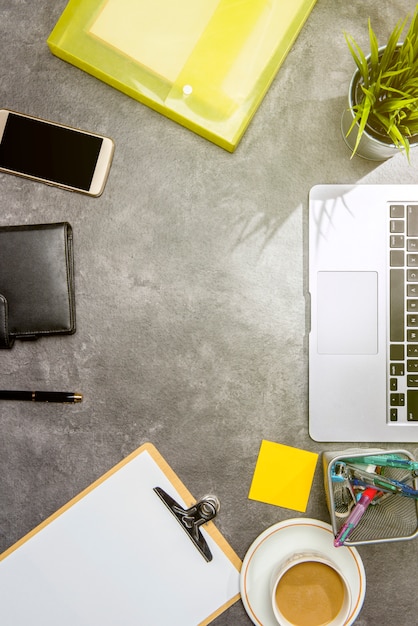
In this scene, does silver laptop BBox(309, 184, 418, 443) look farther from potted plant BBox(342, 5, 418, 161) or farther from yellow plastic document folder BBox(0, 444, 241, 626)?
yellow plastic document folder BBox(0, 444, 241, 626)

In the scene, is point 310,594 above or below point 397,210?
below

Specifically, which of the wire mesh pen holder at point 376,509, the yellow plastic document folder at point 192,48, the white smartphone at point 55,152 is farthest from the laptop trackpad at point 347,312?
the white smartphone at point 55,152

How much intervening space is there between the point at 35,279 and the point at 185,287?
237 millimetres

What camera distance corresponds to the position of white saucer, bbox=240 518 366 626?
0.79 meters

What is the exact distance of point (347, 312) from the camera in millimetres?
824

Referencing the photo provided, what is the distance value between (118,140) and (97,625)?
0.77 metres

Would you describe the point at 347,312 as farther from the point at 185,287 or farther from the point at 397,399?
the point at 185,287

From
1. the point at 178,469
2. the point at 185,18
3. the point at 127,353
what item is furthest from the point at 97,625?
the point at 185,18

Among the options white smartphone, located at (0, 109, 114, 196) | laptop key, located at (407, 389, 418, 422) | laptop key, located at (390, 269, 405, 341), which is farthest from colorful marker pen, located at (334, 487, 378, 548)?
white smartphone, located at (0, 109, 114, 196)

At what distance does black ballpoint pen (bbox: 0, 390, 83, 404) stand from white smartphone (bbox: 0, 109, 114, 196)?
0.33m

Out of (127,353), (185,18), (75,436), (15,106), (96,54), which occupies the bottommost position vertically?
(75,436)

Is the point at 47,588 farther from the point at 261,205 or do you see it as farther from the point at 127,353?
the point at 261,205

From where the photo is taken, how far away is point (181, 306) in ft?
2.82

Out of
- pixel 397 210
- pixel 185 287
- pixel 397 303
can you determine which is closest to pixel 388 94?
pixel 397 210
